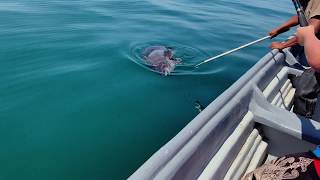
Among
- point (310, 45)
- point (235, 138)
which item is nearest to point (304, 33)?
point (310, 45)

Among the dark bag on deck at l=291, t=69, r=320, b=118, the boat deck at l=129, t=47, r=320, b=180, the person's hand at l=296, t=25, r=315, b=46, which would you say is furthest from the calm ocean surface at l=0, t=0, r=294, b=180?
the person's hand at l=296, t=25, r=315, b=46

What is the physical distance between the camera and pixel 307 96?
444 centimetres

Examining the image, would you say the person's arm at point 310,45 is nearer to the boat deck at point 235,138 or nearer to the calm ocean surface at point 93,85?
the boat deck at point 235,138

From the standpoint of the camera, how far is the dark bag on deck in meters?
4.44

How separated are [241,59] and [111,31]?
11.0ft

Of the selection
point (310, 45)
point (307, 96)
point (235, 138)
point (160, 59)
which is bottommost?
point (160, 59)

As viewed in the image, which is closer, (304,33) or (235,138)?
(304,33)

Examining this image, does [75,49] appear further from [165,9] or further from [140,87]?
[165,9]

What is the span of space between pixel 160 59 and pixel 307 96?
3369 millimetres

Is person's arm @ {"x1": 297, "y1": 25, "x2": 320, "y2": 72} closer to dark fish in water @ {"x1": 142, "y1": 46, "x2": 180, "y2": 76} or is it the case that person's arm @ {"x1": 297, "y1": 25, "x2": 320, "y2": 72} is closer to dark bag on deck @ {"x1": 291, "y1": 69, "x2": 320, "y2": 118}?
dark bag on deck @ {"x1": 291, "y1": 69, "x2": 320, "y2": 118}

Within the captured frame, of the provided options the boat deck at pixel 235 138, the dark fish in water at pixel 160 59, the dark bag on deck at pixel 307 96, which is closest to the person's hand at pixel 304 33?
the boat deck at pixel 235 138

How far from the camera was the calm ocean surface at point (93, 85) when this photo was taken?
402 cm

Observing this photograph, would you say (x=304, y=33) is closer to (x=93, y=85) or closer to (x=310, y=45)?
(x=310, y=45)

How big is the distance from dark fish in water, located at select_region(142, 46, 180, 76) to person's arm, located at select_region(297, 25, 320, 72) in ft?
13.4
